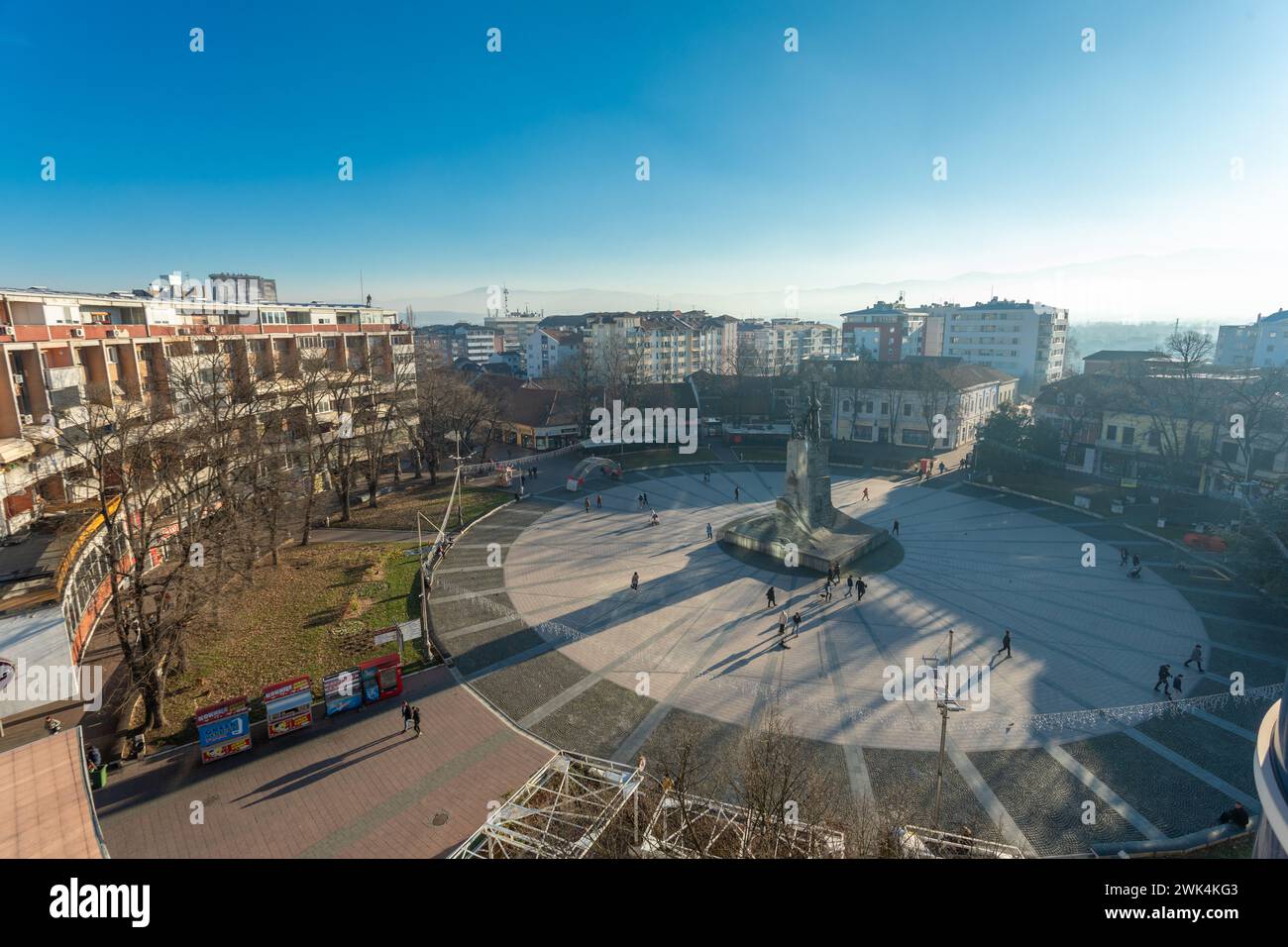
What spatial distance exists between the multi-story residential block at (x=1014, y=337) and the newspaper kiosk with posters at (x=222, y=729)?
329ft

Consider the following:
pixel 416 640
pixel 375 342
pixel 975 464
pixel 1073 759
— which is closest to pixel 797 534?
pixel 1073 759

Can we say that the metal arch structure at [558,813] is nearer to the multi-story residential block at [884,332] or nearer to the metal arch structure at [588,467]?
the metal arch structure at [588,467]

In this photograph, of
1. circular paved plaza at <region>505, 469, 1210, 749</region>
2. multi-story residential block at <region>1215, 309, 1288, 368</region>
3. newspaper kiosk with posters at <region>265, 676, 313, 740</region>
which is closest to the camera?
newspaper kiosk with posters at <region>265, 676, 313, 740</region>

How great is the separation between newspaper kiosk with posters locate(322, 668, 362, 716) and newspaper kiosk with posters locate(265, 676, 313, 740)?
646mm

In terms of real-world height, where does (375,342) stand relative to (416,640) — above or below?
above

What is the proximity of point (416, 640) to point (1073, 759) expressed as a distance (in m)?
22.8

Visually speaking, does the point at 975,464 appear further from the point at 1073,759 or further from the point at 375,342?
the point at 375,342

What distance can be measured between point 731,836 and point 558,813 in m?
4.09

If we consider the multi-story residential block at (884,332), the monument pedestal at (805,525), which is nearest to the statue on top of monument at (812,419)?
the monument pedestal at (805,525)

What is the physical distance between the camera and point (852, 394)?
216ft

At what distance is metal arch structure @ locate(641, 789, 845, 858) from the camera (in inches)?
430

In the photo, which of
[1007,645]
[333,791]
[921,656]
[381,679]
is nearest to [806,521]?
[921,656]

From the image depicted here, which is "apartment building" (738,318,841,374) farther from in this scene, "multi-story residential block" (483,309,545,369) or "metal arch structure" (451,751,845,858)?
"metal arch structure" (451,751,845,858)

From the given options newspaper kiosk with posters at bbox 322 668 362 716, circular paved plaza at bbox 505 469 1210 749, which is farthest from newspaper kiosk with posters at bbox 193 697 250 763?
circular paved plaza at bbox 505 469 1210 749
